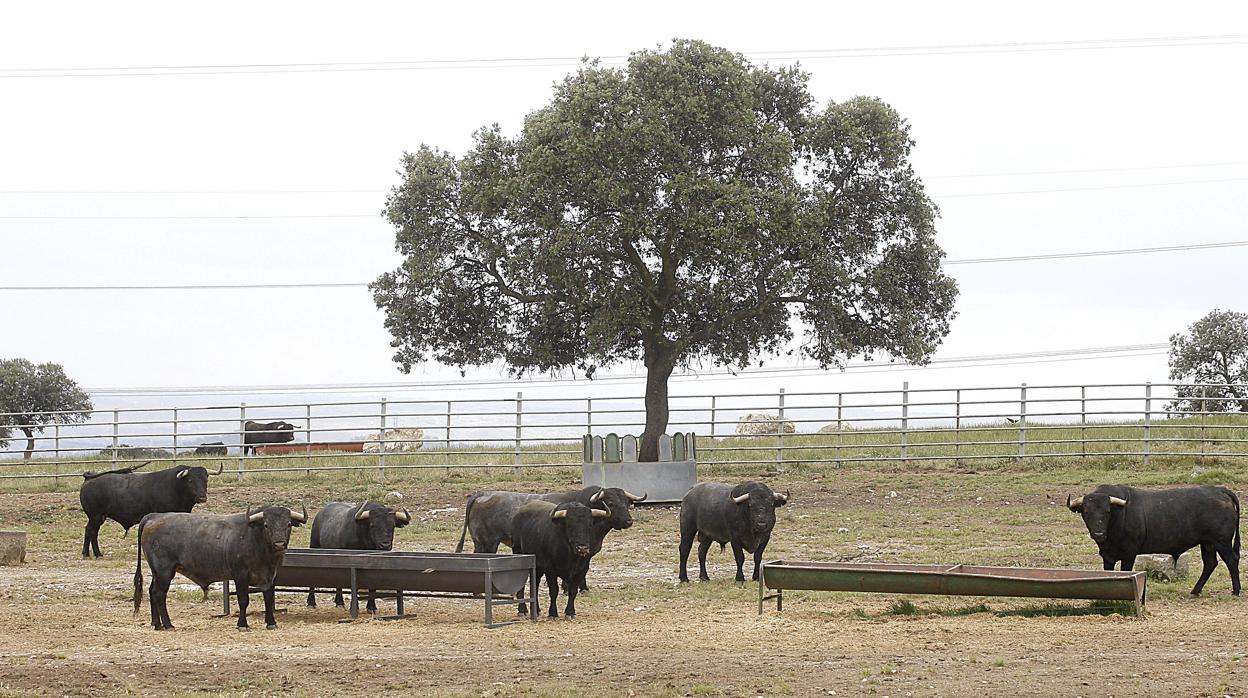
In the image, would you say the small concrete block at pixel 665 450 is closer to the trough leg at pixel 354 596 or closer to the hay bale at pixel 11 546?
the hay bale at pixel 11 546

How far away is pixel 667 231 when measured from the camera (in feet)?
88.9

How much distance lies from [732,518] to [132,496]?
31.9ft

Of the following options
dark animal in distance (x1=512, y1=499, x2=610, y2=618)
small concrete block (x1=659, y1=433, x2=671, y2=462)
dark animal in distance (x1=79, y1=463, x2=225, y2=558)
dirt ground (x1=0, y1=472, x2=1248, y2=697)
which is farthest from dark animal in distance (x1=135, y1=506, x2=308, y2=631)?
small concrete block (x1=659, y1=433, x2=671, y2=462)

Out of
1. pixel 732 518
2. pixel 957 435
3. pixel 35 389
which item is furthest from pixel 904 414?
pixel 35 389

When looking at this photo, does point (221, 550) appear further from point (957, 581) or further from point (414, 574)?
point (957, 581)

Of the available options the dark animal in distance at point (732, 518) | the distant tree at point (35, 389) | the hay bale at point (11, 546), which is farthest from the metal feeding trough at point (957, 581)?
the distant tree at point (35, 389)

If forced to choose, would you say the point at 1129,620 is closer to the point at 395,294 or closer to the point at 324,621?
the point at 324,621

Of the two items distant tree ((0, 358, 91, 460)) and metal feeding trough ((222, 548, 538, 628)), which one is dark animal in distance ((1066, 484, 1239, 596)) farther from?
distant tree ((0, 358, 91, 460))

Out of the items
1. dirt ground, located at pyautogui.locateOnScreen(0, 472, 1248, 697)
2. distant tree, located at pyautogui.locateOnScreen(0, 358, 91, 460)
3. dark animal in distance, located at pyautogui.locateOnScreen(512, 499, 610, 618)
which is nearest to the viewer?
dirt ground, located at pyautogui.locateOnScreen(0, 472, 1248, 697)

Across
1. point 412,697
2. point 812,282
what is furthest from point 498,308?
point 412,697

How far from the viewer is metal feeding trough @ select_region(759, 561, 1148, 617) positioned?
1251cm

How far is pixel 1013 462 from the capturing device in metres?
28.1

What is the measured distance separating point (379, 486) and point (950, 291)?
12446 mm

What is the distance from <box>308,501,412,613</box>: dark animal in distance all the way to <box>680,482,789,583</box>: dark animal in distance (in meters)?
3.52
